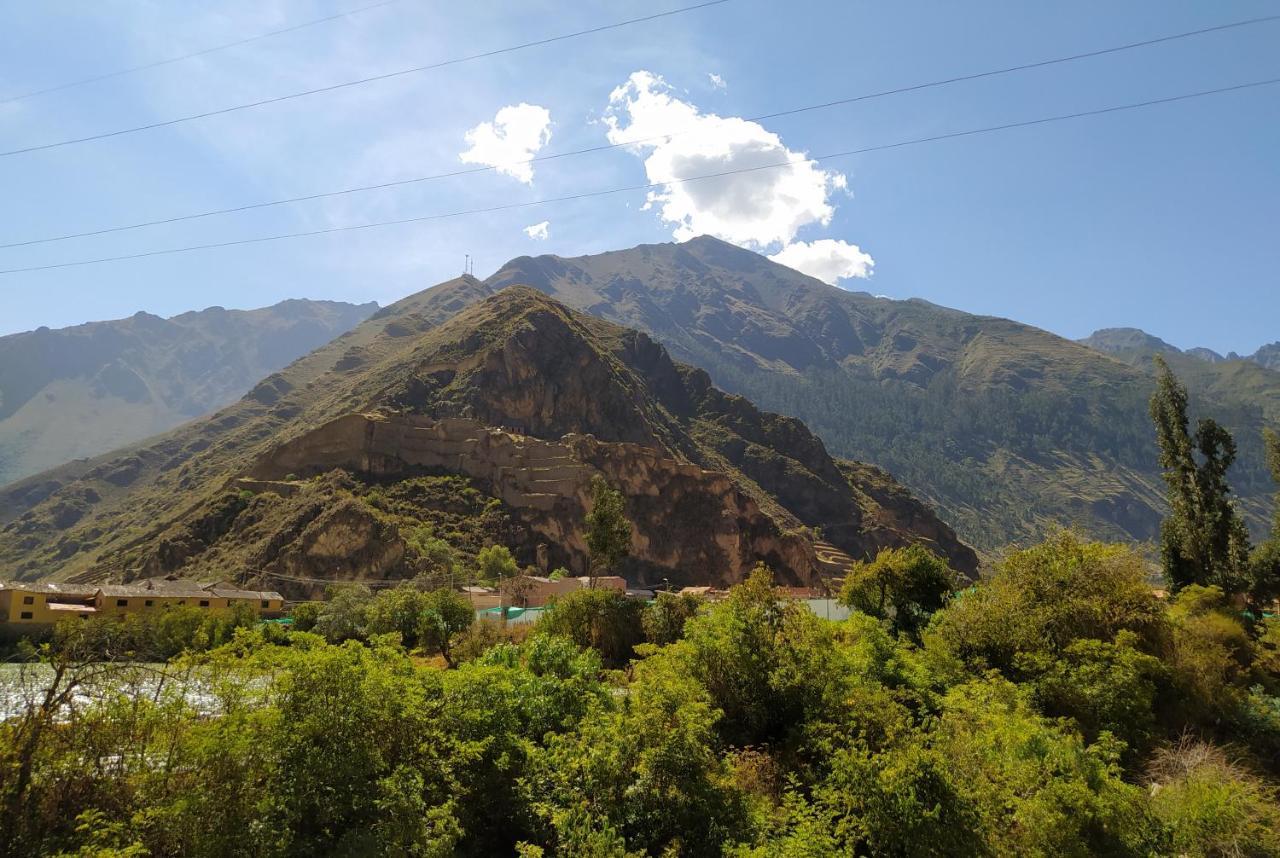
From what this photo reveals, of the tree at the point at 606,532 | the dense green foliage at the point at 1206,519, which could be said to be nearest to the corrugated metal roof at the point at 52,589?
the tree at the point at 606,532

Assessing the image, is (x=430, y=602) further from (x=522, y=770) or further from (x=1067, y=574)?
(x=1067, y=574)

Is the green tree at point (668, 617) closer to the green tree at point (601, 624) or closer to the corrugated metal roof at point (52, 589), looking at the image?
the green tree at point (601, 624)

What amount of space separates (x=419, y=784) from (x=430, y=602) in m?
26.5

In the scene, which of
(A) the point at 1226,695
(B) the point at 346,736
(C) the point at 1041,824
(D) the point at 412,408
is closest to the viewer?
(B) the point at 346,736

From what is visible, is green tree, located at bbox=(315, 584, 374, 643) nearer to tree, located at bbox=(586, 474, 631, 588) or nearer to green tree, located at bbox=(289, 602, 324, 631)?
green tree, located at bbox=(289, 602, 324, 631)

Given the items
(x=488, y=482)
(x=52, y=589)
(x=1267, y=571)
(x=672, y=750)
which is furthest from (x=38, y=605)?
(x=1267, y=571)

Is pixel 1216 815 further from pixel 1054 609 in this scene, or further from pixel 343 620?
pixel 343 620

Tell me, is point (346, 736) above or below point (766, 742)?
above

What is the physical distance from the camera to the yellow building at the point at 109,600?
40.4m

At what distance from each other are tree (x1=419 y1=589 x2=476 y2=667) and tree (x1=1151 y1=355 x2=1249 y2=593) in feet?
109

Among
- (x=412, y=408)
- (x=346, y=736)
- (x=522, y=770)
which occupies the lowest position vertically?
(x=522, y=770)

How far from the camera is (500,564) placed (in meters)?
61.3

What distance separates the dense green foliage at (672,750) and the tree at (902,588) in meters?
8.60

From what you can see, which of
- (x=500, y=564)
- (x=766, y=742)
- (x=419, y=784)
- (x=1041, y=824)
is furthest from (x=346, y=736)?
(x=500, y=564)
